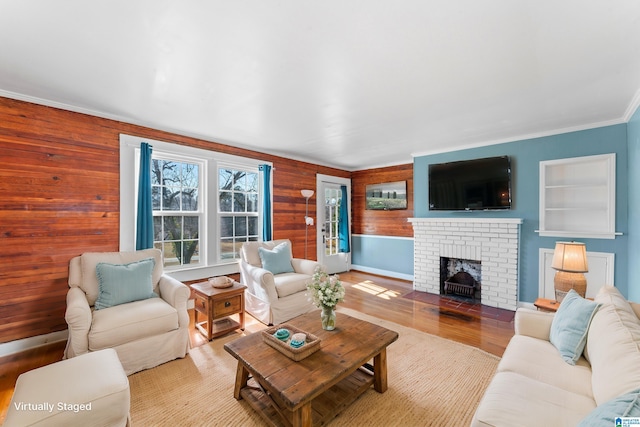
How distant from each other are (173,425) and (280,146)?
355 cm

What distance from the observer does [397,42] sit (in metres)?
1.73

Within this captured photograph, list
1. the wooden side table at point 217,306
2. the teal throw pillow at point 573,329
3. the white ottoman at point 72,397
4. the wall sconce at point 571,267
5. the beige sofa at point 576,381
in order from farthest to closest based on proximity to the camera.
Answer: the wooden side table at point 217,306, the wall sconce at point 571,267, the teal throw pillow at point 573,329, the white ottoman at point 72,397, the beige sofa at point 576,381

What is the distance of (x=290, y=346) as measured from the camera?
1790 mm

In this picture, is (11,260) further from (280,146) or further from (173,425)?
(280,146)

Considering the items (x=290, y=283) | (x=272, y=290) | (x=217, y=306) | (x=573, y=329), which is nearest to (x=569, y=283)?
(x=573, y=329)

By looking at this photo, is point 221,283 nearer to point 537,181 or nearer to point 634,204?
point 537,181

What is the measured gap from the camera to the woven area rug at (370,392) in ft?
5.82

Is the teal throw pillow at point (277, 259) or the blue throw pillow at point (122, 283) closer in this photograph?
the blue throw pillow at point (122, 283)

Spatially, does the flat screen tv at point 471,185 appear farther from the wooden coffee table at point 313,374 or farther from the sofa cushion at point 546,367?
the wooden coffee table at point 313,374

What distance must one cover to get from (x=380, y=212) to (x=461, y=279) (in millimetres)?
Result: 2014

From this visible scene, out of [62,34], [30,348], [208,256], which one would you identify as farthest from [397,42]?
[30,348]

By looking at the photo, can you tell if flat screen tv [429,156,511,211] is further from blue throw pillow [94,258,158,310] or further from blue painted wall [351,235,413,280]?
blue throw pillow [94,258,158,310]

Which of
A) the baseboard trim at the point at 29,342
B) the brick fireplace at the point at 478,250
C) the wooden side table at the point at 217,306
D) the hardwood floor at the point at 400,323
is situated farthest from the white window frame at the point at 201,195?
the brick fireplace at the point at 478,250

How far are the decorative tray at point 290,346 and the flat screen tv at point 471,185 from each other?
3.43m
